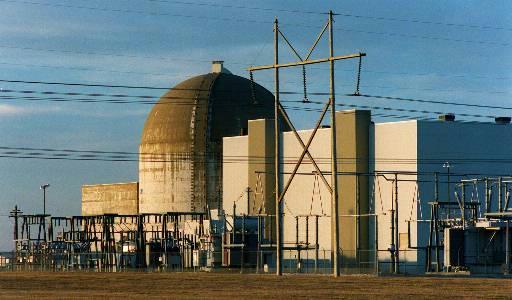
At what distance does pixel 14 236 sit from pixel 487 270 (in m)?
54.7

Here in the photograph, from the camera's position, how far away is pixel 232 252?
303 feet

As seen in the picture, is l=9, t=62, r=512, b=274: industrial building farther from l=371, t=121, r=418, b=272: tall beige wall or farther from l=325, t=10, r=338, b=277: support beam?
l=325, t=10, r=338, b=277: support beam

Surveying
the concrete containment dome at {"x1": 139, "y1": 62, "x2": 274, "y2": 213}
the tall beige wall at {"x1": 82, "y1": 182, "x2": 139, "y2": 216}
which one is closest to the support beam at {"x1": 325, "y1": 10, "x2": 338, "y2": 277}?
the concrete containment dome at {"x1": 139, "y1": 62, "x2": 274, "y2": 213}

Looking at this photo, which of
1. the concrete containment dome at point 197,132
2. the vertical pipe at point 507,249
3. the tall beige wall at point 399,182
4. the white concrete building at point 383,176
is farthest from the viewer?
the concrete containment dome at point 197,132

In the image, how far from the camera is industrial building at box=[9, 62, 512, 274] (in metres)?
84.2

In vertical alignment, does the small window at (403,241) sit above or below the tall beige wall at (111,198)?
below

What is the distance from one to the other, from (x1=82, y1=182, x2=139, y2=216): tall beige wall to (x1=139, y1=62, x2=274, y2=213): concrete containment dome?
10.8 meters

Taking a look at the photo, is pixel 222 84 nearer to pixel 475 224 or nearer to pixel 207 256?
pixel 207 256

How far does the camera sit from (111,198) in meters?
136

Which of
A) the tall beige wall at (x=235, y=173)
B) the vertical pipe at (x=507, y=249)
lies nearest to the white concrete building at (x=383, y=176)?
the tall beige wall at (x=235, y=173)

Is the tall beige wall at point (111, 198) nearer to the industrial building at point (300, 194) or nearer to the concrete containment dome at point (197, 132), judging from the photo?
the industrial building at point (300, 194)

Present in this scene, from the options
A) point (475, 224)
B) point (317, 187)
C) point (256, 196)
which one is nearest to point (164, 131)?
point (256, 196)

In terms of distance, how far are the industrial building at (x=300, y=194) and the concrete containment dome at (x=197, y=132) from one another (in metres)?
0.12

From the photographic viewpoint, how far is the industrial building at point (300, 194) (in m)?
84.2
